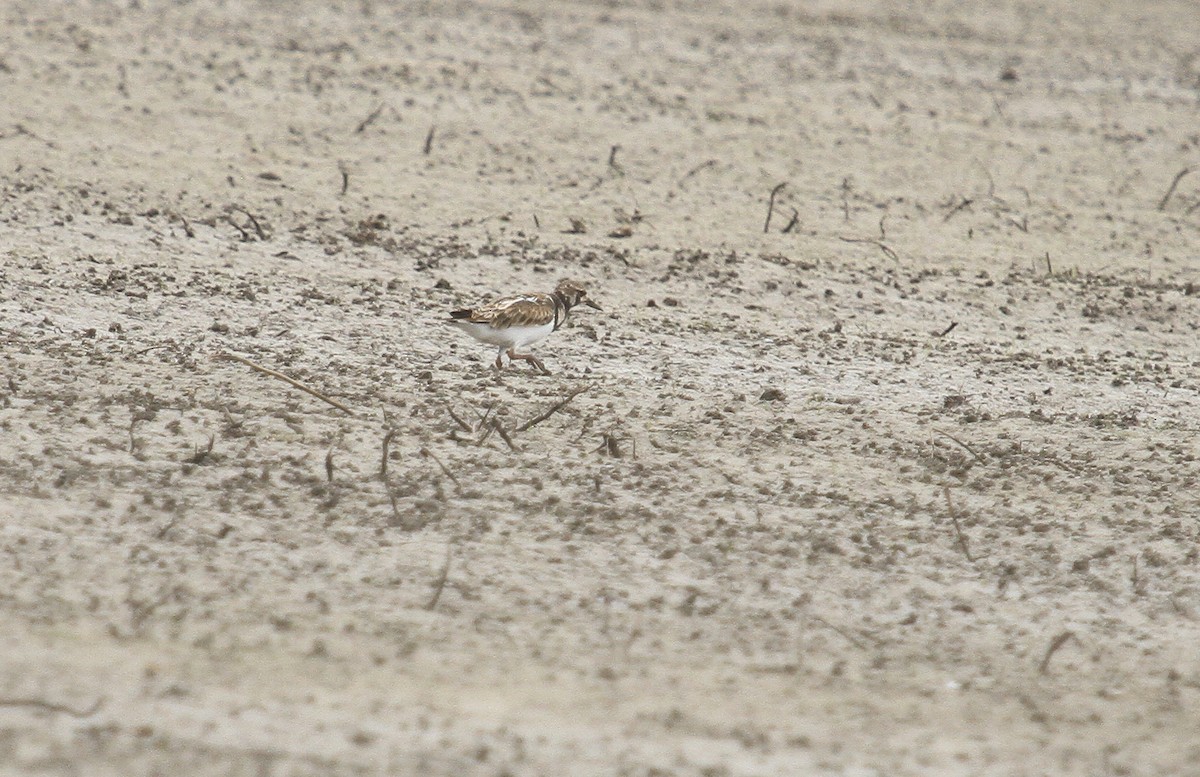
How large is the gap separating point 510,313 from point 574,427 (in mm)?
825

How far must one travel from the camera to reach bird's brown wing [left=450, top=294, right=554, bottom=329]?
7086 millimetres

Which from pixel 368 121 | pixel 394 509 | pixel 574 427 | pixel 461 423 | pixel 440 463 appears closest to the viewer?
pixel 394 509

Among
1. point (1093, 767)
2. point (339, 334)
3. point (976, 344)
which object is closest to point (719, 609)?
point (1093, 767)

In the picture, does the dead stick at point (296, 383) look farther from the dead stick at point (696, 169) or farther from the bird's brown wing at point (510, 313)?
the dead stick at point (696, 169)

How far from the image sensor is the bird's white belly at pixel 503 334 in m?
7.12

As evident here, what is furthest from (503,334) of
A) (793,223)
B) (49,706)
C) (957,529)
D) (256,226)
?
(793,223)

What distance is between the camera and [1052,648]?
4875 mm

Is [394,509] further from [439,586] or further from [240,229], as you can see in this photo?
[240,229]

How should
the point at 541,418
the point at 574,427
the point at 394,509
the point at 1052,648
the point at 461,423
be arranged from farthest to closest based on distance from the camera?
the point at 574,427 < the point at 541,418 < the point at 461,423 < the point at 394,509 < the point at 1052,648

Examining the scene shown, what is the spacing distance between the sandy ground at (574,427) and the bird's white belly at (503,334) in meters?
0.24

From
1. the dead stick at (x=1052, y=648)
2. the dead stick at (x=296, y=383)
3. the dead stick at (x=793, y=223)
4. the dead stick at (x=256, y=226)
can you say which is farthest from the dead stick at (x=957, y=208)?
the dead stick at (x=1052, y=648)

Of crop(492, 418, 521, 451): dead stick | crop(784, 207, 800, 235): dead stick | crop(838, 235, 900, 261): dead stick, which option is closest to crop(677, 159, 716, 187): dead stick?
crop(784, 207, 800, 235): dead stick

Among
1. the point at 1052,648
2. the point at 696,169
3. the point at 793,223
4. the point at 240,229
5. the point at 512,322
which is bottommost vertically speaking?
the point at 240,229

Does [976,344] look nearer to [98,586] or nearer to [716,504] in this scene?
[716,504]
